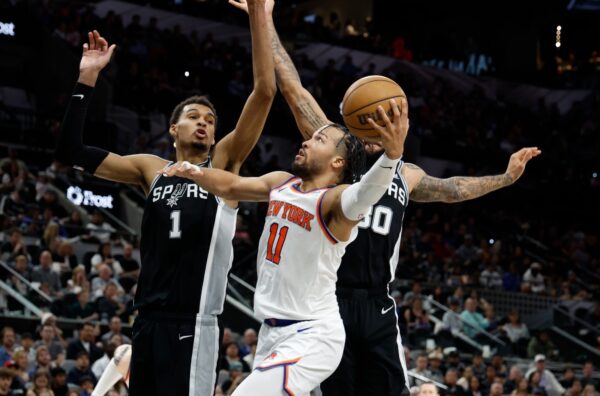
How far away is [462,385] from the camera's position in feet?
51.1

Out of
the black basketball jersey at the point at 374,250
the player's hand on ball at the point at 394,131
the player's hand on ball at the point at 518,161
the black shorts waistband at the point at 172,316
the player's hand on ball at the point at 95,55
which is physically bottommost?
the black shorts waistband at the point at 172,316

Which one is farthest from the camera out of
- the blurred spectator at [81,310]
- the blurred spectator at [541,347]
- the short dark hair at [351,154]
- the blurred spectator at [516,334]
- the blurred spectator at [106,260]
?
the blurred spectator at [541,347]

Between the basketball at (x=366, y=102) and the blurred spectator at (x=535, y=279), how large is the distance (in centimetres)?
1724

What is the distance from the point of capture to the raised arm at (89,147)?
6551mm

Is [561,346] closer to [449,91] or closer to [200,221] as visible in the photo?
[449,91]

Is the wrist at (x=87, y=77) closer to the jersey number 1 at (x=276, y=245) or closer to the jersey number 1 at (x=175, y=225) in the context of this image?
the jersey number 1 at (x=175, y=225)

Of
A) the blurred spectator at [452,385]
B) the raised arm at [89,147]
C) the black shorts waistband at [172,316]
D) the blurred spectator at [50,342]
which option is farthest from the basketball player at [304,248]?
the blurred spectator at [452,385]

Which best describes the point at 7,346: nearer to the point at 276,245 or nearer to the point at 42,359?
the point at 42,359

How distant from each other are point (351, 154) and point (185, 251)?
49.0 inches

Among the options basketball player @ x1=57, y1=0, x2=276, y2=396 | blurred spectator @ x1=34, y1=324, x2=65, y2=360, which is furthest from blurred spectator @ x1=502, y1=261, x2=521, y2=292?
basketball player @ x1=57, y1=0, x2=276, y2=396

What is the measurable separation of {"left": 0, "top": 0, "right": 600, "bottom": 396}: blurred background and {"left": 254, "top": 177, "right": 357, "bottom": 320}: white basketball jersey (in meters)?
6.73

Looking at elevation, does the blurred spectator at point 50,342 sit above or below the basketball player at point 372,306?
below

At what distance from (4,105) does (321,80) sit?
8.05 m

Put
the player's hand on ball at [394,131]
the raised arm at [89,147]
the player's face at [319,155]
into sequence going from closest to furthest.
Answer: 1. the player's hand on ball at [394,131]
2. the player's face at [319,155]
3. the raised arm at [89,147]
